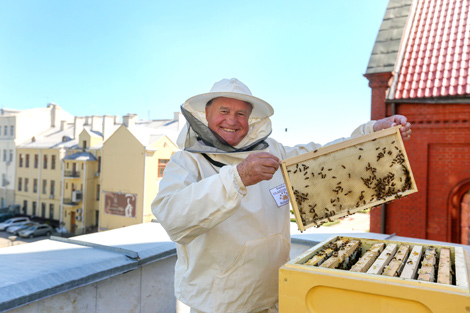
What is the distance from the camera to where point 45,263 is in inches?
94.1

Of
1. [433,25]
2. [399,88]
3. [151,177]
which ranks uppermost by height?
[433,25]

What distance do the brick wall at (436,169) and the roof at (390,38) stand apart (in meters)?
1.22

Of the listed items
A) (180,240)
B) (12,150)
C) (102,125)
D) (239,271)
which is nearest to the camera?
(180,240)

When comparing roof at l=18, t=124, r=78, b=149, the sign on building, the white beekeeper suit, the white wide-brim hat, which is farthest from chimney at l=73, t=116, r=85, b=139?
the white beekeeper suit

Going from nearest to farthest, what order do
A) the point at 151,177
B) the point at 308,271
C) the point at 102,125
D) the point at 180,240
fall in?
1. the point at 308,271
2. the point at 180,240
3. the point at 151,177
4. the point at 102,125

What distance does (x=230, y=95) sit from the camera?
2441mm

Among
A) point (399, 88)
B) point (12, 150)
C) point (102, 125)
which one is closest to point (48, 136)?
point (12, 150)

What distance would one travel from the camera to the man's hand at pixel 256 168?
1.72 meters

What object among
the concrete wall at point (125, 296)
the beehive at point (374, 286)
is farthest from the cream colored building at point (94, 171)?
the beehive at point (374, 286)

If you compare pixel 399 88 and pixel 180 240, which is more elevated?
pixel 399 88

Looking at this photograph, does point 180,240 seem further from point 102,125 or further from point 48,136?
point 48,136

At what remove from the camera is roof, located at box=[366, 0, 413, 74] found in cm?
825

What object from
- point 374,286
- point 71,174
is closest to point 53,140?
point 71,174

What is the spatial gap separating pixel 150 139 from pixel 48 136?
14.8 m
